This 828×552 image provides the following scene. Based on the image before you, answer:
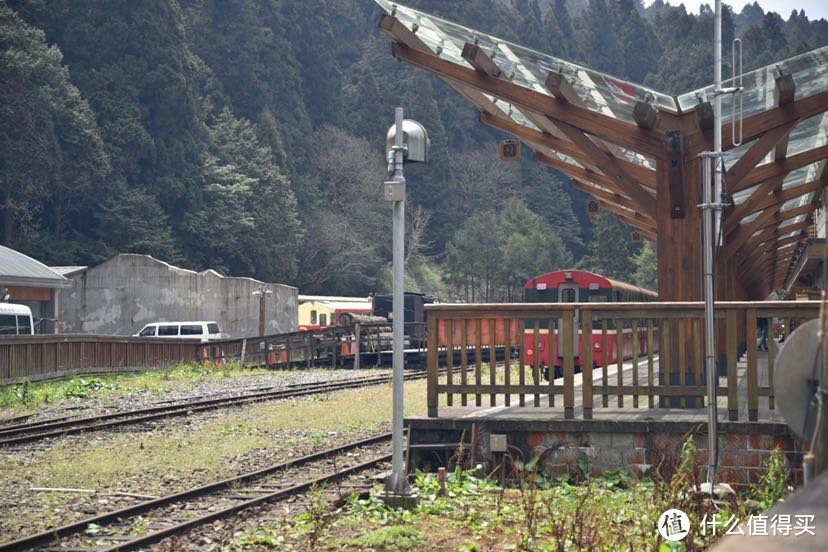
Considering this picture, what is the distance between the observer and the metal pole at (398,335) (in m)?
8.26

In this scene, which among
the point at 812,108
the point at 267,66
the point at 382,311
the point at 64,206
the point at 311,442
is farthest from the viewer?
the point at 267,66

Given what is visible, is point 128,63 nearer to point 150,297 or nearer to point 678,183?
point 150,297

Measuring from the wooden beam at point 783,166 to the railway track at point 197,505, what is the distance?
565cm

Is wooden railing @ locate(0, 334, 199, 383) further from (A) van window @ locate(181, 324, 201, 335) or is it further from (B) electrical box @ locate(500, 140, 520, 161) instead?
(B) electrical box @ locate(500, 140, 520, 161)

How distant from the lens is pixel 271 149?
68.1m

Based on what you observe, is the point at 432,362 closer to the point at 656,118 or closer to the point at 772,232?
the point at 656,118

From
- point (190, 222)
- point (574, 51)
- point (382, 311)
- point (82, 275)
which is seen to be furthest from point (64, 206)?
point (574, 51)

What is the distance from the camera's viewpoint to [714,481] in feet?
26.0

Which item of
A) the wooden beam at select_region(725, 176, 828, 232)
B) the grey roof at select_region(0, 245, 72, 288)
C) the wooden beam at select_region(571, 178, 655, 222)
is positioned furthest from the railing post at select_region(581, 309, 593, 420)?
the grey roof at select_region(0, 245, 72, 288)

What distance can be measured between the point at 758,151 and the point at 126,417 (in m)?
10.8

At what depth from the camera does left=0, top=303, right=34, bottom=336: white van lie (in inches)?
1125

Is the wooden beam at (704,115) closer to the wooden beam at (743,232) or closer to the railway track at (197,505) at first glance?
the wooden beam at (743,232)

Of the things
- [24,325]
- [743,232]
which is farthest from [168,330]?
[743,232]

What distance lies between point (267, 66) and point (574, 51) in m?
39.2
